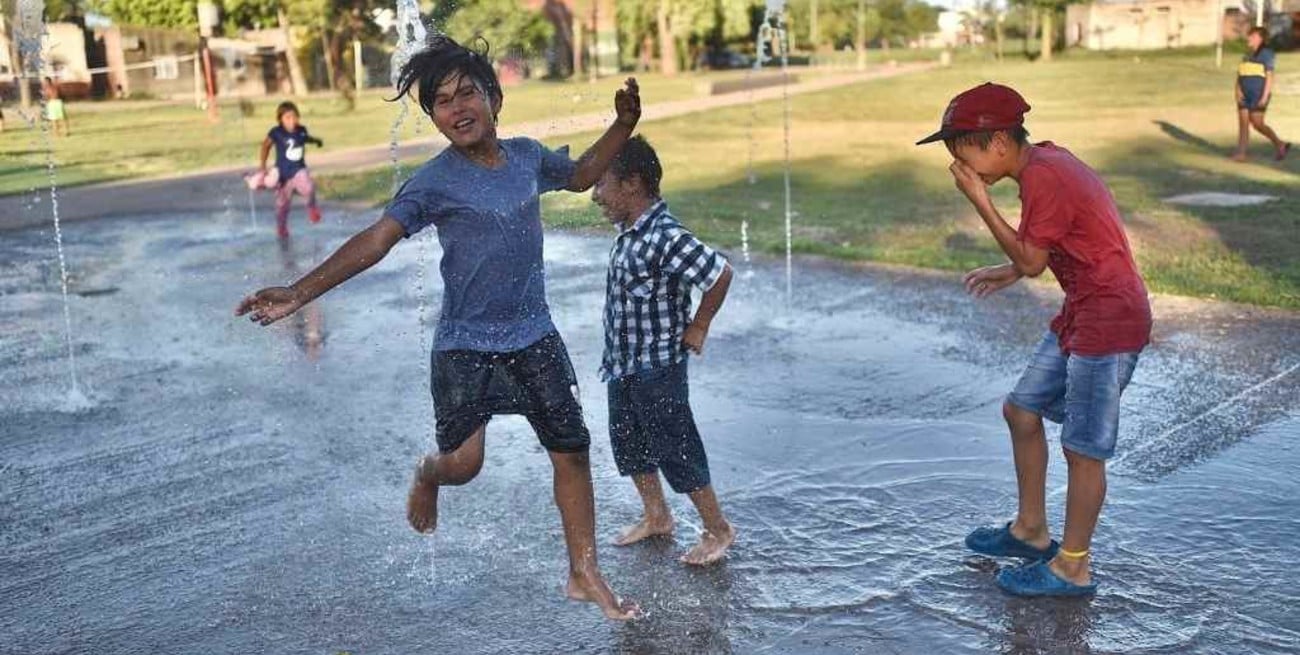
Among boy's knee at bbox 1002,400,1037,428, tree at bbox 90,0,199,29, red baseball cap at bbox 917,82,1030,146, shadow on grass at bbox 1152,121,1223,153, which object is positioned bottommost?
shadow on grass at bbox 1152,121,1223,153

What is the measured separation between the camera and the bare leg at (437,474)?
387 centimetres

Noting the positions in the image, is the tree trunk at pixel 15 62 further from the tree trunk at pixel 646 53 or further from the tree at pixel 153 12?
the tree trunk at pixel 646 53

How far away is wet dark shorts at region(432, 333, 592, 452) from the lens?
3.75 m

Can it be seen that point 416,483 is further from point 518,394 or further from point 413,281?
point 413,281

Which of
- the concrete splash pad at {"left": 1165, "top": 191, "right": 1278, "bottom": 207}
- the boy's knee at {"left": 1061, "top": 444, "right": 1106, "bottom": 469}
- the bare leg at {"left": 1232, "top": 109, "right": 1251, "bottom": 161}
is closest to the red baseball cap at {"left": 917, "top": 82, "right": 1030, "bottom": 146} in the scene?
the boy's knee at {"left": 1061, "top": 444, "right": 1106, "bottom": 469}

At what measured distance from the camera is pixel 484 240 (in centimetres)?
368

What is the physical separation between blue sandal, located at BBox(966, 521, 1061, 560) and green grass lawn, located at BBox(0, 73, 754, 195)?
12400 millimetres

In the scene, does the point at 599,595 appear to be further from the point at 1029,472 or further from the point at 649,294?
the point at 1029,472

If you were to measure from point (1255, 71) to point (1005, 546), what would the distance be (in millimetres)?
12924

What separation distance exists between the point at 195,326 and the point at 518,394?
205 inches

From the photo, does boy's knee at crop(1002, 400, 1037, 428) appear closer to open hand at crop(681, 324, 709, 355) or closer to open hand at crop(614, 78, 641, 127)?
open hand at crop(681, 324, 709, 355)

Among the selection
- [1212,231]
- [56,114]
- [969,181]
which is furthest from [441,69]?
[56,114]

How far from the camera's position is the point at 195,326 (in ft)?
27.4

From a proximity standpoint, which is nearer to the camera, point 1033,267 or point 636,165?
point 1033,267
